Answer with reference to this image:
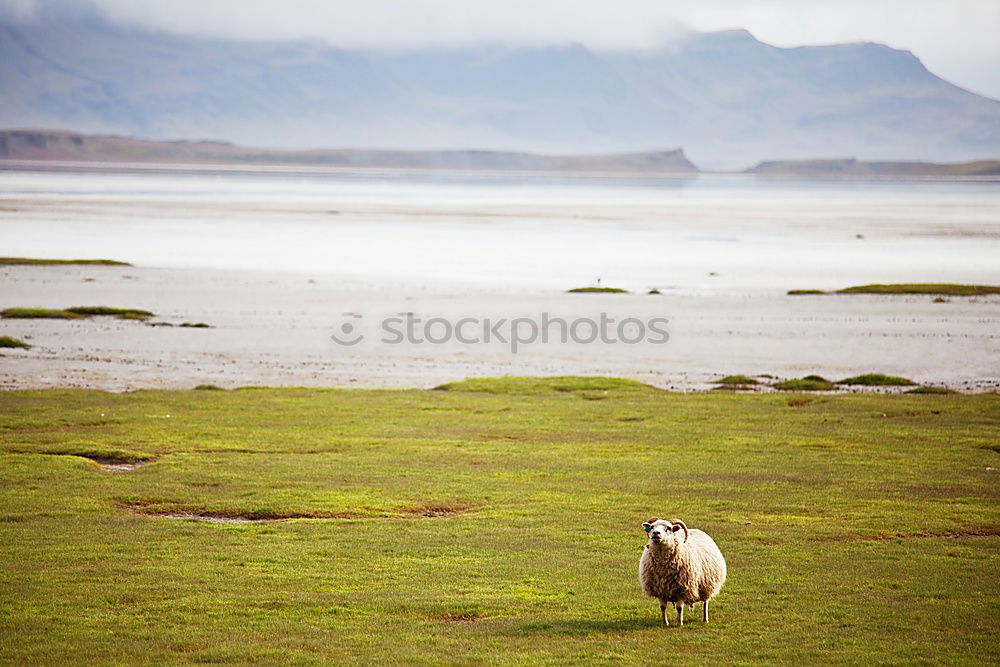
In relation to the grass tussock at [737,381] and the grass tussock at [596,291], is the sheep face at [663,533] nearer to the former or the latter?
the grass tussock at [737,381]

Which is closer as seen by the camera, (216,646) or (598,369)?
(216,646)

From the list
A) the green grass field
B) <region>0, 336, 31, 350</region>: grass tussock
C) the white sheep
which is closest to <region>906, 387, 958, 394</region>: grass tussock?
the green grass field

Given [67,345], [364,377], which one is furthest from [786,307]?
[67,345]

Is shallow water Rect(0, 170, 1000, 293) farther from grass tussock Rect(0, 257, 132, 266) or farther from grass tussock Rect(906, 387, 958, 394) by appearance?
grass tussock Rect(906, 387, 958, 394)

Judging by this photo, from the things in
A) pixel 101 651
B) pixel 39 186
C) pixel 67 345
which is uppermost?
pixel 39 186

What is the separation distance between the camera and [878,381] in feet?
114

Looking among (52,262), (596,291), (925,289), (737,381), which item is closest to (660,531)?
(737,381)

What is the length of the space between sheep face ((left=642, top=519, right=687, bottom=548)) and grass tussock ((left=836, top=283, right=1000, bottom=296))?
47038 millimetres

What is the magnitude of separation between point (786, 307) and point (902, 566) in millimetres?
38432

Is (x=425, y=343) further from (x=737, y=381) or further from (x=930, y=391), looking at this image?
(x=930, y=391)

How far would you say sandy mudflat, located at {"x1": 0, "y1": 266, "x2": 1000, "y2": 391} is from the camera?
117ft

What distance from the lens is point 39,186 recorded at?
164m

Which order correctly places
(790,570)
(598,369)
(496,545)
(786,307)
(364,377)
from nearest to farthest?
(790,570) → (496,545) → (364,377) → (598,369) → (786,307)

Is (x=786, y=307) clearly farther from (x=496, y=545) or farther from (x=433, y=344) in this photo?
(x=496, y=545)
